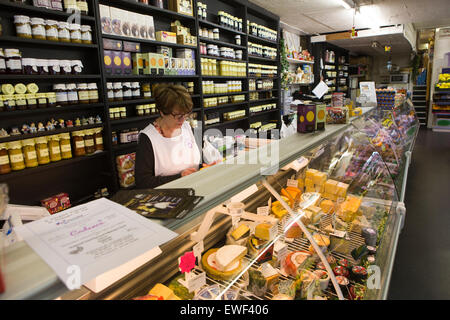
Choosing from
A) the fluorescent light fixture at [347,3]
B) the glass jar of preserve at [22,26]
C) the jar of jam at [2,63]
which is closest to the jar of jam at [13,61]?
the jar of jam at [2,63]

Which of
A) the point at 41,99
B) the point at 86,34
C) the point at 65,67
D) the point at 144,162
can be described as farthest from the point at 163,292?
the point at 86,34

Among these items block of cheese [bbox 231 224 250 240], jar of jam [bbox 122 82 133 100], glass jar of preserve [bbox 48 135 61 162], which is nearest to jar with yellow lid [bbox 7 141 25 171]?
glass jar of preserve [bbox 48 135 61 162]

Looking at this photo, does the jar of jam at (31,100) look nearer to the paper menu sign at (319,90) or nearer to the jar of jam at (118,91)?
the jar of jam at (118,91)

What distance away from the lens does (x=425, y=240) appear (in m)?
3.35

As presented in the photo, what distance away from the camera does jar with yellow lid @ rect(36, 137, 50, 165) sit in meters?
2.72

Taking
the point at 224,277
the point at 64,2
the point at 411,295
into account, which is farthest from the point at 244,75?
the point at 224,277

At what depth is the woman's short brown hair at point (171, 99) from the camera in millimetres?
2201

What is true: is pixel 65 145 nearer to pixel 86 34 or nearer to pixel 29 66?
pixel 29 66

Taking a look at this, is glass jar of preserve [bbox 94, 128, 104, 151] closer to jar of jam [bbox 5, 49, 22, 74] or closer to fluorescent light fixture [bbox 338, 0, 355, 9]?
jar of jam [bbox 5, 49, 22, 74]

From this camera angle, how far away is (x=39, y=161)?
275cm

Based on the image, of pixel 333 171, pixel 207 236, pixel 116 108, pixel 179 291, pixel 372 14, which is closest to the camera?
pixel 179 291

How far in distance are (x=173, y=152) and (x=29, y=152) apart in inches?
53.1

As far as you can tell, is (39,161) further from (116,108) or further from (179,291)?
(179,291)

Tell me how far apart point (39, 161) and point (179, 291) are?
2.12 m
